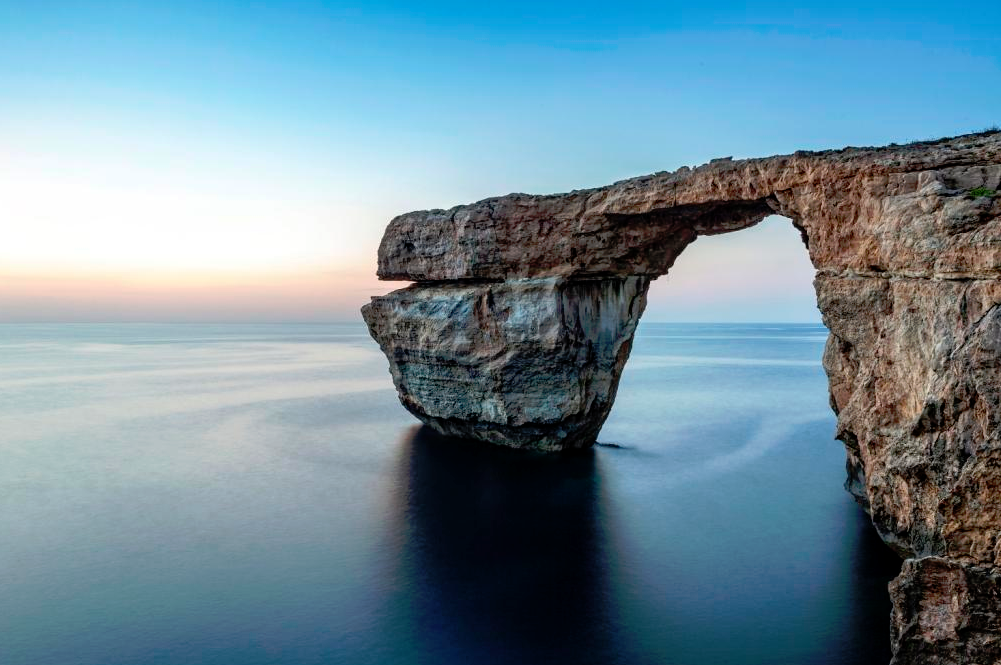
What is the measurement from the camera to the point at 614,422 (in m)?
26.1

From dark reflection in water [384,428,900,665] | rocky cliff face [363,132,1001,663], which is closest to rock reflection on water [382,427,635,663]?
dark reflection in water [384,428,900,665]

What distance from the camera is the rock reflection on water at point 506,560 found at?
930cm

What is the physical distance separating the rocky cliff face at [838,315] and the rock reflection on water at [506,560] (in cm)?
217

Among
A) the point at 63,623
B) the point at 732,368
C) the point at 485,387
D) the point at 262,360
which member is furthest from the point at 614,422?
the point at 262,360

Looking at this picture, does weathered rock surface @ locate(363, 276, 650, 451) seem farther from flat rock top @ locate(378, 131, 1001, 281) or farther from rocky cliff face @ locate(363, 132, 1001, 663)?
flat rock top @ locate(378, 131, 1001, 281)

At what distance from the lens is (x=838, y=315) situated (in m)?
10.6

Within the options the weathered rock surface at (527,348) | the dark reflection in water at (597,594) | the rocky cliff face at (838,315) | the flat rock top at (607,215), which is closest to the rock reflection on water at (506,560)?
the dark reflection in water at (597,594)

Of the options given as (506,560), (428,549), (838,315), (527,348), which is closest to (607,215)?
(527,348)

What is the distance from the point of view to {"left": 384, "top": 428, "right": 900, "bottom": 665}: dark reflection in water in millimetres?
9031

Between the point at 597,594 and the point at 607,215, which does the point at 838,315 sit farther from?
the point at 607,215

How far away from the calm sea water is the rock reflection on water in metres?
0.06

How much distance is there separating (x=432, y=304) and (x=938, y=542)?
14.2 metres

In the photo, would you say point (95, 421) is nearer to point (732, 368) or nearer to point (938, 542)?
point (938, 542)

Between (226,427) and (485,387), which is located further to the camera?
(226,427)
